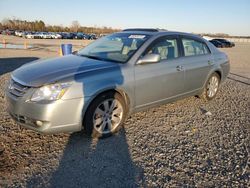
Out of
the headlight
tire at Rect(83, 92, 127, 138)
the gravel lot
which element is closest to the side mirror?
tire at Rect(83, 92, 127, 138)

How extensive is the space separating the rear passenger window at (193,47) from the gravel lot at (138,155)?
1400mm

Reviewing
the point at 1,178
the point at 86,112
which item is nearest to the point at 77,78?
the point at 86,112

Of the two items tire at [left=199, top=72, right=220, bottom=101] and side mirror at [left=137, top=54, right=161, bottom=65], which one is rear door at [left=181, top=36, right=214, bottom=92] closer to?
tire at [left=199, top=72, right=220, bottom=101]

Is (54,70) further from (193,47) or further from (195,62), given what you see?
(193,47)

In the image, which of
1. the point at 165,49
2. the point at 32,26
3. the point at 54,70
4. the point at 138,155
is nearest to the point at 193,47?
the point at 165,49

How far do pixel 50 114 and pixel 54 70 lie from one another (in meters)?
0.71

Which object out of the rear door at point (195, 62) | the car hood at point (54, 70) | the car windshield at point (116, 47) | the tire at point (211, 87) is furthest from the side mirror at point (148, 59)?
the tire at point (211, 87)

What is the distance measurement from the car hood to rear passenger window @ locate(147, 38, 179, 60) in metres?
0.92

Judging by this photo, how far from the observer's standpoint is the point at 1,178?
8.65 ft

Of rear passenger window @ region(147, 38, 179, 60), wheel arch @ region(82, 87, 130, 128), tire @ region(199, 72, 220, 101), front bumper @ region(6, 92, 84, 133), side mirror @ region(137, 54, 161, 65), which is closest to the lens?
front bumper @ region(6, 92, 84, 133)

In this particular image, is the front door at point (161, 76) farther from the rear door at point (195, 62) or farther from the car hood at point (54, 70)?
the car hood at point (54, 70)

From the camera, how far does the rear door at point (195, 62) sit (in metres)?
4.81

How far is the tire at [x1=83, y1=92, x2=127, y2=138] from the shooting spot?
347 centimetres

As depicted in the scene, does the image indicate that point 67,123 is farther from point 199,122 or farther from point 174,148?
point 199,122
